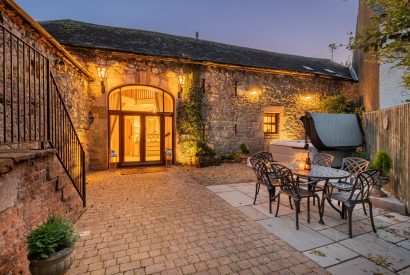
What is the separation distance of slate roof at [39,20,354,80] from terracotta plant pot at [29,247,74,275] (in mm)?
6999

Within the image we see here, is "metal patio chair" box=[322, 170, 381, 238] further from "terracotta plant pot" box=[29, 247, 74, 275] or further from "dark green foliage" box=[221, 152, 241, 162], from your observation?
"dark green foliage" box=[221, 152, 241, 162]

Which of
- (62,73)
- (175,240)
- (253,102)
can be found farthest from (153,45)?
(175,240)

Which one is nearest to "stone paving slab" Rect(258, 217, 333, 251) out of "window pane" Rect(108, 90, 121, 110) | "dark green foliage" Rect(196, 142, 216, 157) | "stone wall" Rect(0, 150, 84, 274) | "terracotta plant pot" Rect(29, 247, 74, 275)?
"terracotta plant pot" Rect(29, 247, 74, 275)

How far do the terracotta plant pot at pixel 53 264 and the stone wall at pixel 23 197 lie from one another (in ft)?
0.83

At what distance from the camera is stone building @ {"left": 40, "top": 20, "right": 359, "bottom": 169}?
7566mm

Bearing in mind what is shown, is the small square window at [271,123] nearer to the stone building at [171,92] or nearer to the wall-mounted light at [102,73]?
the stone building at [171,92]

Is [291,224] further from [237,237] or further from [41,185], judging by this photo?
[41,185]

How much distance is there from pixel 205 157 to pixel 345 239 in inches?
226

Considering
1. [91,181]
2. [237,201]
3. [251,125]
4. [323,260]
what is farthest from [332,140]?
[91,181]

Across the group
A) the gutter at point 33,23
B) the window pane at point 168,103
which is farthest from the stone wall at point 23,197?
the window pane at point 168,103

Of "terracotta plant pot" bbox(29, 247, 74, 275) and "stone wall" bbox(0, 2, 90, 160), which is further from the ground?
"stone wall" bbox(0, 2, 90, 160)

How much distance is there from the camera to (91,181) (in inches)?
241

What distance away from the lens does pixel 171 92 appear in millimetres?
8422

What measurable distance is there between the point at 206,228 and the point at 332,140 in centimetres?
577
